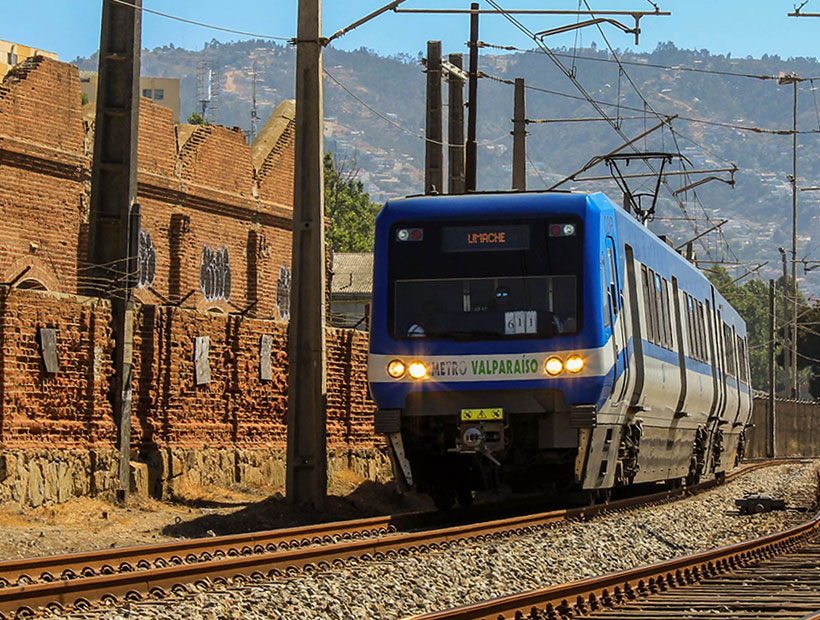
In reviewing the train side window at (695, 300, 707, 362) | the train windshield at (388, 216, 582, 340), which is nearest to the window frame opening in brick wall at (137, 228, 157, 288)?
the train side window at (695, 300, 707, 362)

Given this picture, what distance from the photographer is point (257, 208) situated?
35.2 metres

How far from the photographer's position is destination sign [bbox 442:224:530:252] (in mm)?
16422

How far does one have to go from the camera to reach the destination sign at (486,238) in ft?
53.9

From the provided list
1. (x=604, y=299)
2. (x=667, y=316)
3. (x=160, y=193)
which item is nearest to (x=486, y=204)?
(x=604, y=299)

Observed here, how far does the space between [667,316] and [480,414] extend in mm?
5776

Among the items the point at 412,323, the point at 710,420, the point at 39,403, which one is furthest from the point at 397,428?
the point at 710,420

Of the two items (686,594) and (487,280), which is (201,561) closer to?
(686,594)

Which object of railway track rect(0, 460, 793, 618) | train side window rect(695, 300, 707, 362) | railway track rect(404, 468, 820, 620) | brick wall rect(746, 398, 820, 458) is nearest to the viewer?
railway track rect(0, 460, 793, 618)

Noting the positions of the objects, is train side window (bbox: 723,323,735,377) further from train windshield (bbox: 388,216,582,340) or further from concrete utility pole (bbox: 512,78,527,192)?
train windshield (bbox: 388,216,582,340)

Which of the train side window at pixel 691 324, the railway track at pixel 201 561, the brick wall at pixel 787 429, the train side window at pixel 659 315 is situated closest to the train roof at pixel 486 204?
the railway track at pixel 201 561

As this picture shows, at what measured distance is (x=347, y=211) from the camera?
11812cm

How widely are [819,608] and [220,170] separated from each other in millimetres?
25437

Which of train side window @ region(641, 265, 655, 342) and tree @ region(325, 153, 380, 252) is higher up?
tree @ region(325, 153, 380, 252)

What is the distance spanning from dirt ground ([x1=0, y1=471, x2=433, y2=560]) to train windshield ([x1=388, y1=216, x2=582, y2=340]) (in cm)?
294
